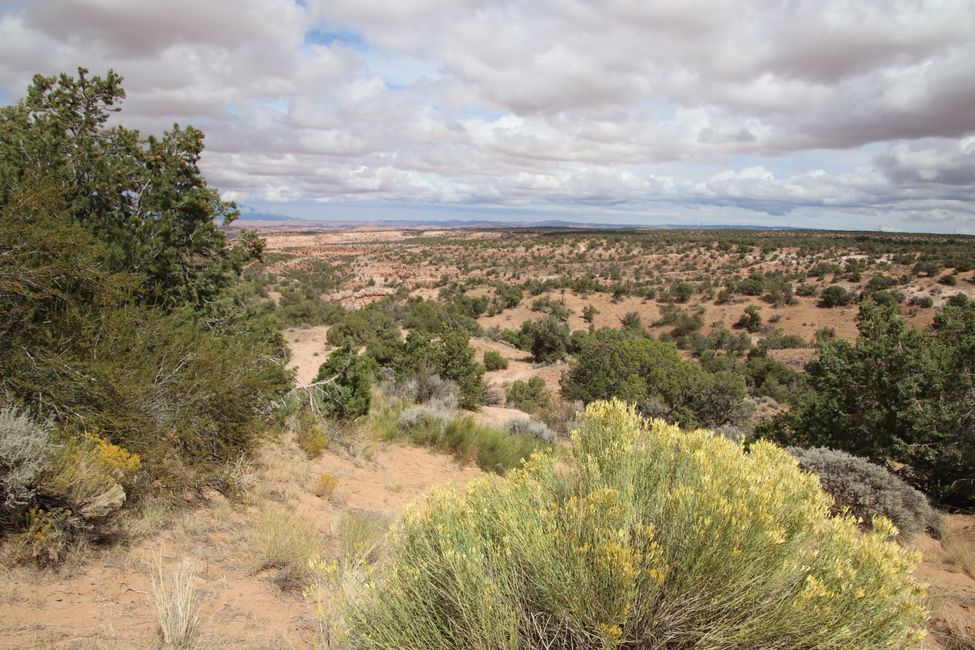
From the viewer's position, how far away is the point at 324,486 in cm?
623

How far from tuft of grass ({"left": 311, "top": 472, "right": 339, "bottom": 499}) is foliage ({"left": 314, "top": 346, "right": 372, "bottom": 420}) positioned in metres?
2.46

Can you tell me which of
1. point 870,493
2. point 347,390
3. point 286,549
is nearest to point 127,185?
point 347,390

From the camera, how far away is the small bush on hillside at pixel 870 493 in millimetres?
6520

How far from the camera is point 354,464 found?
7.67 metres

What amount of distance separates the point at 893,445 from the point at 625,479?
8626 mm

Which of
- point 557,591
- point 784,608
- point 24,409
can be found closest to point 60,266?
point 24,409

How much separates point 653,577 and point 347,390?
735cm

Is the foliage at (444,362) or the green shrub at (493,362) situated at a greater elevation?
the foliage at (444,362)

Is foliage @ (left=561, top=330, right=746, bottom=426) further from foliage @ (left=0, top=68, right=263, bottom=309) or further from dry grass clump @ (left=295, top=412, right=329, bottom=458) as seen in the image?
foliage @ (left=0, top=68, right=263, bottom=309)

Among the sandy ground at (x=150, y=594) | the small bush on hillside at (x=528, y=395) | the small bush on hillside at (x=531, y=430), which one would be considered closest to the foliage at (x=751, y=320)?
the small bush on hillside at (x=528, y=395)

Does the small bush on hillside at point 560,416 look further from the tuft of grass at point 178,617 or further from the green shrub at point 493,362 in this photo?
the tuft of grass at point 178,617

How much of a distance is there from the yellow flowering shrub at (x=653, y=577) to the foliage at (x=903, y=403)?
7826 millimetres

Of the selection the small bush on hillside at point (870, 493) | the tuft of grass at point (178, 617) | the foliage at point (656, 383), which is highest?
the tuft of grass at point (178, 617)

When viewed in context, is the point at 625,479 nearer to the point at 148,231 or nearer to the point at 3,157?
the point at 148,231
